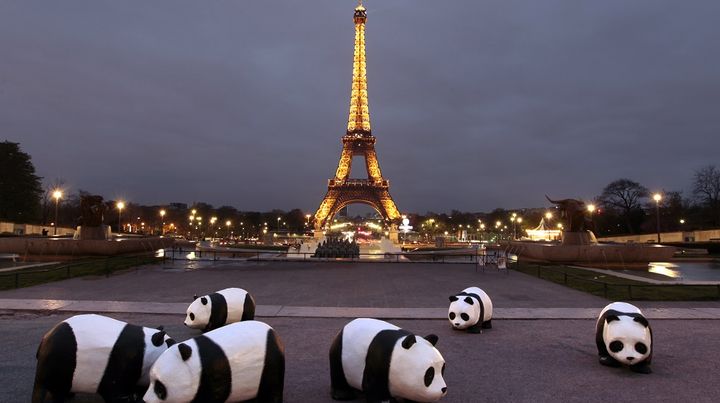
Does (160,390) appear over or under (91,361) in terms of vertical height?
under

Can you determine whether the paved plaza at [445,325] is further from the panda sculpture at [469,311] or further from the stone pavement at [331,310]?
the panda sculpture at [469,311]

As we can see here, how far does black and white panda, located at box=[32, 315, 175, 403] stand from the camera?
6246 mm

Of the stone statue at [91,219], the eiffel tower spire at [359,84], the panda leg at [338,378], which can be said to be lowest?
the panda leg at [338,378]

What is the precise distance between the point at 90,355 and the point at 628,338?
364 inches

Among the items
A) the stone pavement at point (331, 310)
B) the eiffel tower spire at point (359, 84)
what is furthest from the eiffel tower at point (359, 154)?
the stone pavement at point (331, 310)

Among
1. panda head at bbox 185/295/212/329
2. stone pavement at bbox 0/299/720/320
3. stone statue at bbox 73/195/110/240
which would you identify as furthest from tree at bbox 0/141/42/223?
panda head at bbox 185/295/212/329

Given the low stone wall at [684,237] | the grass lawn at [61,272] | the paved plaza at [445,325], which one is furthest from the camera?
the low stone wall at [684,237]

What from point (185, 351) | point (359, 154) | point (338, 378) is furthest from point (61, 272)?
Answer: point (359, 154)

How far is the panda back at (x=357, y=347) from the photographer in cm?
684

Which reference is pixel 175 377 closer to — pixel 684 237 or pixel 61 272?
pixel 61 272

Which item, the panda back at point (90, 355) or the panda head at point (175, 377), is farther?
the panda back at point (90, 355)

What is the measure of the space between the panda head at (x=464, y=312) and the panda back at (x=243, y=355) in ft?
22.0

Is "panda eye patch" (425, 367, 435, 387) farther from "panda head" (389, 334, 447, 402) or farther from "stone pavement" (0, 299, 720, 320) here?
"stone pavement" (0, 299, 720, 320)

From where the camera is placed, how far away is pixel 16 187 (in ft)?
240
